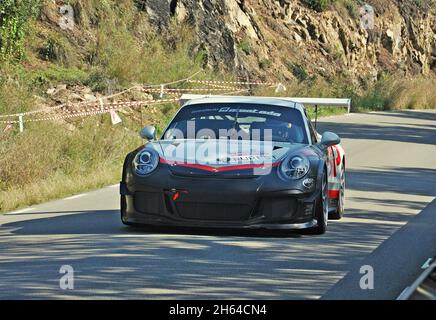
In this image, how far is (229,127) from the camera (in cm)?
1317

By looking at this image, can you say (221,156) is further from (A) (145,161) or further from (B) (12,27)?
(B) (12,27)

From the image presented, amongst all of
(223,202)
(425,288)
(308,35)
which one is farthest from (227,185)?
(308,35)

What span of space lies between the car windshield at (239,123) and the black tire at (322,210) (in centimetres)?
70

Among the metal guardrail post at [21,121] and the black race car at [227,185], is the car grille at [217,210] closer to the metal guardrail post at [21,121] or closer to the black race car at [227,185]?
the black race car at [227,185]

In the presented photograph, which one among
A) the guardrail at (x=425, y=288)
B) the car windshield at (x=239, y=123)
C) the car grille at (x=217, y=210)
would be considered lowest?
the car grille at (x=217, y=210)

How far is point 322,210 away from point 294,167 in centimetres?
59

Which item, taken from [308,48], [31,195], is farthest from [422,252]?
[308,48]

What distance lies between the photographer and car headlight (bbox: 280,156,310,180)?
11.9 meters

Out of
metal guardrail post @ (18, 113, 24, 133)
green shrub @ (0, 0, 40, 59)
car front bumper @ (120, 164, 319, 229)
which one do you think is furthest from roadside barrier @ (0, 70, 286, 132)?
car front bumper @ (120, 164, 319, 229)

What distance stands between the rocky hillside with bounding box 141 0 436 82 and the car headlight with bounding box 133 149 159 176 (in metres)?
26.9

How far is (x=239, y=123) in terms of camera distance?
43.3ft

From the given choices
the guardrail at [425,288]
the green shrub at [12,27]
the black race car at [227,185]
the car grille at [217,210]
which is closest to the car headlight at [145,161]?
the black race car at [227,185]

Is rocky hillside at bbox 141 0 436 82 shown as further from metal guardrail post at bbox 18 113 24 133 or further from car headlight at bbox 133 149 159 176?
car headlight at bbox 133 149 159 176

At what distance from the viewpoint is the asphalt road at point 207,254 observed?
9.13m
